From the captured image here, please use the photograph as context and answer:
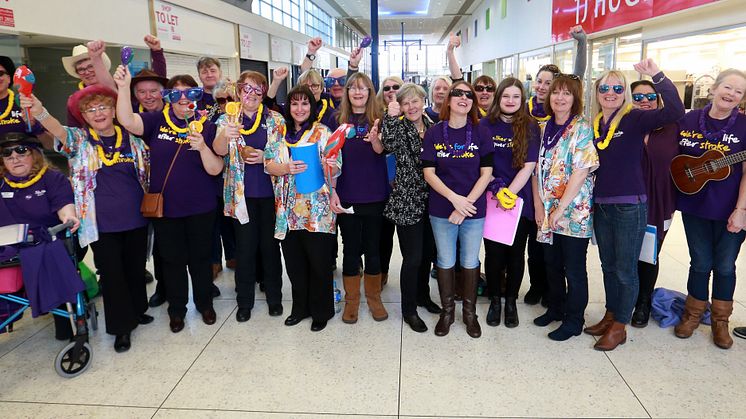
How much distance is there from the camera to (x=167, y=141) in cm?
281

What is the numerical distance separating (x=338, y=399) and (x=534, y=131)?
1.82 meters

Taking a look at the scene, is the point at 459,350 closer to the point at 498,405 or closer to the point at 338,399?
the point at 498,405

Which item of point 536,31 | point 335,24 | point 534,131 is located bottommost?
point 534,131

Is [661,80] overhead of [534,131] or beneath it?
overhead

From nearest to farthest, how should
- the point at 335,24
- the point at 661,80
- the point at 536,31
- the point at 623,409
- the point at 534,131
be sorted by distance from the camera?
the point at 623,409
the point at 661,80
the point at 534,131
the point at 536,31
the point at 335,24

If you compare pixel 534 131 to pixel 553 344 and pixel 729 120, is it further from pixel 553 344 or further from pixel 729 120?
pixel 553 344

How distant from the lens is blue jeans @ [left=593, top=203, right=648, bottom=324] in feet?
8.47

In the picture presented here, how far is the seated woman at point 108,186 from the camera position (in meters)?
2.63

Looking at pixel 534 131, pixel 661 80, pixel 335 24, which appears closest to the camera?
pixel 661 80

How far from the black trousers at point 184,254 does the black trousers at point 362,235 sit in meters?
0.86

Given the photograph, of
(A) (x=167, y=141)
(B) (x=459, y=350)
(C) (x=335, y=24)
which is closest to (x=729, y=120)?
(B) (x=459, y=350)

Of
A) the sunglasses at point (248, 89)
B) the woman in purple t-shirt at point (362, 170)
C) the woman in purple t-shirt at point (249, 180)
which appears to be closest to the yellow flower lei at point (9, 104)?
the woman in purple t-shirt at point (249, 180)

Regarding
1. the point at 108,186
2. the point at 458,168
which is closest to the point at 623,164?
the point at 458,168

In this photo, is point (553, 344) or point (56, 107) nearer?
point (553, 344)
